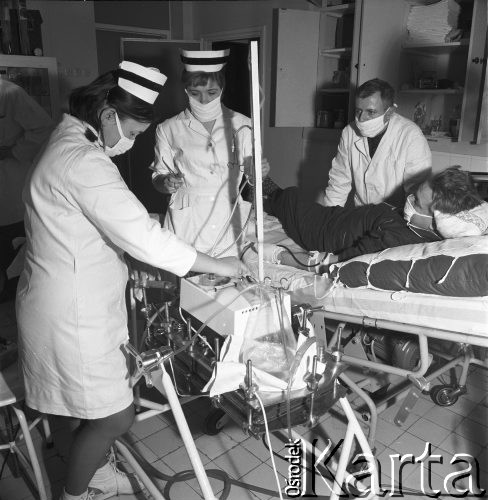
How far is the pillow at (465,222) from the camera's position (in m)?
1.61

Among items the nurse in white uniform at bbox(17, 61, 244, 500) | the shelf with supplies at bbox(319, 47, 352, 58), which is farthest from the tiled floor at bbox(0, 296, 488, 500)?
the shelf with supplies at bbox(319, 47, 352, 58)

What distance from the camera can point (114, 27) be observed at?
4086 millimetres

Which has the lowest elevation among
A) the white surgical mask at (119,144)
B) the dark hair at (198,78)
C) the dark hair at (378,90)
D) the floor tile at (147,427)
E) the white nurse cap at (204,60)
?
the floor tile at (147,427)

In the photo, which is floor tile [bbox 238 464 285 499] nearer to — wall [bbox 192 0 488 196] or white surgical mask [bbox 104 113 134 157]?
white surgical mask [bbox 104 113 134 157]

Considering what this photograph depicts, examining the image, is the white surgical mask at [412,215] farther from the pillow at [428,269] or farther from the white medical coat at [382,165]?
the white medical coat at [382,165]

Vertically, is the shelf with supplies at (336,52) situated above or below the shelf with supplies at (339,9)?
below

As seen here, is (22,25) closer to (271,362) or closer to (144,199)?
(144,199)

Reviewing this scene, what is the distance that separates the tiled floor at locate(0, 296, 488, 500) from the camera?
1.54 metres

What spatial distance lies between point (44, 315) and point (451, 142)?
93.5 inches

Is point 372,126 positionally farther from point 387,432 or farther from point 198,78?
point 387,432

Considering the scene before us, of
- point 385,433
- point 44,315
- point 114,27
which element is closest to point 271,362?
point 44,315

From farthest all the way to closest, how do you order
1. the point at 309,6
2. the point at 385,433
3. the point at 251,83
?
the point at 309,6, the point at 385,433, the point at 251,83

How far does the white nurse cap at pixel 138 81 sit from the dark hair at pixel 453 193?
1061 millimetres

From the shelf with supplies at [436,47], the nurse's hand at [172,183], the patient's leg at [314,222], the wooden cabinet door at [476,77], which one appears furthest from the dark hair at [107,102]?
the shelf with supplies at [436,47]
